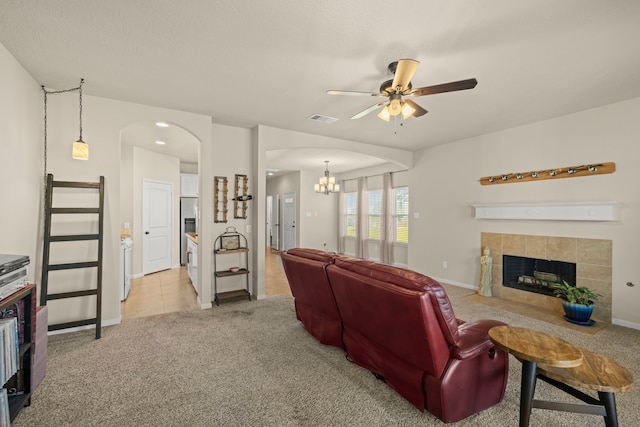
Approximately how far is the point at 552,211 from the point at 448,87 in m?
3.03

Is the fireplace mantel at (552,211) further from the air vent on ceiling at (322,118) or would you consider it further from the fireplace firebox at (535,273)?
the air vent on ceiling at (322,118)

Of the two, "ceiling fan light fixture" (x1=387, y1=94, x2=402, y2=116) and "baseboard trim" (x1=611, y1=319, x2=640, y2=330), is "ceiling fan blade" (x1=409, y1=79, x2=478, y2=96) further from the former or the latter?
"baseboard trim" (x1=611, y1=319, x2=640, y2=330)

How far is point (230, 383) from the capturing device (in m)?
2.32

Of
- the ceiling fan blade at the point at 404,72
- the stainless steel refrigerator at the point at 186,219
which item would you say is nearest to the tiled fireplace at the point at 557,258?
the ceiling fan blade at the point at 404,72

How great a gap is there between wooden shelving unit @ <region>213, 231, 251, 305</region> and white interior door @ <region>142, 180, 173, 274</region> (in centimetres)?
272

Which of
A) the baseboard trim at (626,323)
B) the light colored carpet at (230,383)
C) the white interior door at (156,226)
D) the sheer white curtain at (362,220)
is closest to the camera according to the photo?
the light colored carpet at (230,383)

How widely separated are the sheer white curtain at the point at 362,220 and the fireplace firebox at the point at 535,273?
4.02 m

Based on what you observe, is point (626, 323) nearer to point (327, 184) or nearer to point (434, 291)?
point (434, 291)

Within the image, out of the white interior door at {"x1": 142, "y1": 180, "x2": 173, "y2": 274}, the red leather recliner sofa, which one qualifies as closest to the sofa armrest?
the red leather recliner sofa

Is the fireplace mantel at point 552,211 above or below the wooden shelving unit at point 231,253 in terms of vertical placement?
above

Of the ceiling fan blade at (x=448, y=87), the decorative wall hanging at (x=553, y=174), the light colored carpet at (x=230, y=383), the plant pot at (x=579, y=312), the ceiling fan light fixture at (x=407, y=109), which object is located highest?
the ceiling fan blade at (x=448, y=87)

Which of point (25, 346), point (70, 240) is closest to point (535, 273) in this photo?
point (25, 346)

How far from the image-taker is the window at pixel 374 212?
8.22 m

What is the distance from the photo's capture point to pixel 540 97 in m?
3.42
